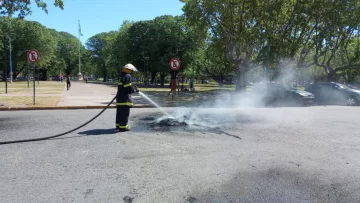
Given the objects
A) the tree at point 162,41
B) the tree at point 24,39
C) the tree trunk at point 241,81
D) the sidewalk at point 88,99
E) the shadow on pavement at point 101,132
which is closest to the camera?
the shadow on pavement at point 101,132

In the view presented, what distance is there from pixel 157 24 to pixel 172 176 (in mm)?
40942

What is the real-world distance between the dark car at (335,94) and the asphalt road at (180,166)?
13.6 meters

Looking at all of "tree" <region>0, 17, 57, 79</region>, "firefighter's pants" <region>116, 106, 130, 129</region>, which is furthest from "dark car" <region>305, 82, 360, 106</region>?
"tree" <region>0, 17, 57, 79</region>

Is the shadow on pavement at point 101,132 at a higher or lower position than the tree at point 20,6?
lower

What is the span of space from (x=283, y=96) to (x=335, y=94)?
4863mm

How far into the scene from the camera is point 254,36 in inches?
874

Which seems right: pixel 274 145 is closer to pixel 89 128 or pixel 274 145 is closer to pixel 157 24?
pixel 89 128

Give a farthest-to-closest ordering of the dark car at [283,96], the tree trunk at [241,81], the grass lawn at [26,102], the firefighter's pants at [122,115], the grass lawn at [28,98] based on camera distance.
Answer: the tree trunk at [241,81] < the dark car at [283,96] < the grass lawn at [28,98] < the grass lawn at [26,102] < the firefighter's pants at [122,115]

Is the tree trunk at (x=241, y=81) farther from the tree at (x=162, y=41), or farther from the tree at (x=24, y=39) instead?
the tree at (x=24, y=39)

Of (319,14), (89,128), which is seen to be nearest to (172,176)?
(89,128)

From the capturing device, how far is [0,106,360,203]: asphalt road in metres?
3.80

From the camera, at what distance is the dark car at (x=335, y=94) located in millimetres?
19844

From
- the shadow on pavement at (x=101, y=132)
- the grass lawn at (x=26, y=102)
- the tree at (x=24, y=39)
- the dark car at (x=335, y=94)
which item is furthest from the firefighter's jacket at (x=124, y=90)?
the tree at (x=24, y=39)

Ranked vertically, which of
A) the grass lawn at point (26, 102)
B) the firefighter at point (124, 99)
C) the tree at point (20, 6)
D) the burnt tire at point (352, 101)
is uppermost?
the tree at point (20, 6)
